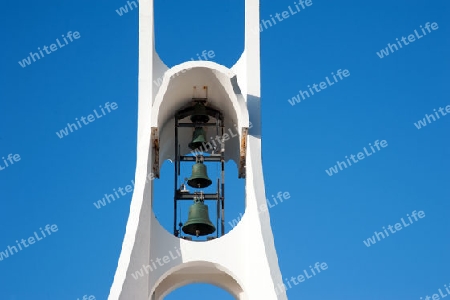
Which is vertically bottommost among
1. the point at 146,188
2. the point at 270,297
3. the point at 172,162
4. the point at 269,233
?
the point at 270,297

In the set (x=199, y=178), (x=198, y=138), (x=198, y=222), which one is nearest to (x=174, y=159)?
(x=198, y=138)

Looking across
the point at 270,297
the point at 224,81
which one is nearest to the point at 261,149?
the point at 224,81

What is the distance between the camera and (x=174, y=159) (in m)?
23.0

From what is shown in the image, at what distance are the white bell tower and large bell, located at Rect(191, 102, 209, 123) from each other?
0.60 ft

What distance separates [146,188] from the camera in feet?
69.2

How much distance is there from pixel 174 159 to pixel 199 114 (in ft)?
3.47

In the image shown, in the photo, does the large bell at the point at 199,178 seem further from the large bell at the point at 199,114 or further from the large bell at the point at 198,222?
the large bell at the point at 199,114

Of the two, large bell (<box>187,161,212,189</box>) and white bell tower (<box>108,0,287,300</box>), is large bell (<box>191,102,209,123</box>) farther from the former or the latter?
large bell (<box>187,161,212,189</box>)

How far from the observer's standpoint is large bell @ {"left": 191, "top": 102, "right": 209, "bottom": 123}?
888 inches

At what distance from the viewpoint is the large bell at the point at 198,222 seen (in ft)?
Result: 70.6

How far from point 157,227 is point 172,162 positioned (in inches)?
87.0

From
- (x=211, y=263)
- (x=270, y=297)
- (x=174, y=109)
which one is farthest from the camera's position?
(x=174, y=109)

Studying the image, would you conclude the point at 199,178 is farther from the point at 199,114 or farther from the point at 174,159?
the point at 199,114

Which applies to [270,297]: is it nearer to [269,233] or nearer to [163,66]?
[269,233]
